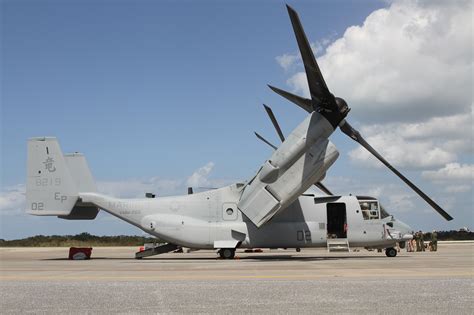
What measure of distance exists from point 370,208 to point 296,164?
19.4 ft

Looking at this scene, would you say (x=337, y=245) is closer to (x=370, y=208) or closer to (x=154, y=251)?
(x=370, y=208)

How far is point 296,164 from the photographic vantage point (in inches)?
858

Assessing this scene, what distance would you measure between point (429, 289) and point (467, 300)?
1375 mm

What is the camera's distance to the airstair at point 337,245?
80.6 ft

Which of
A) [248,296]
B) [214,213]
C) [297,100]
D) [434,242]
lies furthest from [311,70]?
[434,242]

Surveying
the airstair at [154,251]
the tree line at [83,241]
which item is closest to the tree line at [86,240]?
the tree line at [83,241]

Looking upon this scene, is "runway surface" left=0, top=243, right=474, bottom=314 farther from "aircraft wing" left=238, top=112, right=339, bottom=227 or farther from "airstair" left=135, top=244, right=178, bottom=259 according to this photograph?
"airstair" left=135, top=244, right=178, bottom=259

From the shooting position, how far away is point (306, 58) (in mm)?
20531

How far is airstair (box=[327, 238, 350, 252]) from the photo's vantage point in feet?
80.6

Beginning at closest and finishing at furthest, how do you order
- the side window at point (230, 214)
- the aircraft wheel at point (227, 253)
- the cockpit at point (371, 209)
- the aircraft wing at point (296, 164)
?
1. the aircraft wing at point (296, 164)
2. the aircraft wheel at point (227, 253)
3. the side window at point (230, 214)
4. the cockpit at point (371, 209)

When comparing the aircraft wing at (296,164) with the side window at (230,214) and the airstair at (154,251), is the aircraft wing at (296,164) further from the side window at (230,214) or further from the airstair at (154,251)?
the airstair at (154,251)

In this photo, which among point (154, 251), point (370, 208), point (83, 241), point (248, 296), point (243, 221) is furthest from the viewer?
point (83, 241)

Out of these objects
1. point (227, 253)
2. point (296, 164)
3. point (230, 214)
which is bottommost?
point (227, 253)

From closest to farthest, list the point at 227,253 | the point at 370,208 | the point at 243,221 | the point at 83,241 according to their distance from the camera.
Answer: the point at 227,253 → the point at 243,221 → the point at 370,208 → the point at 83,241
